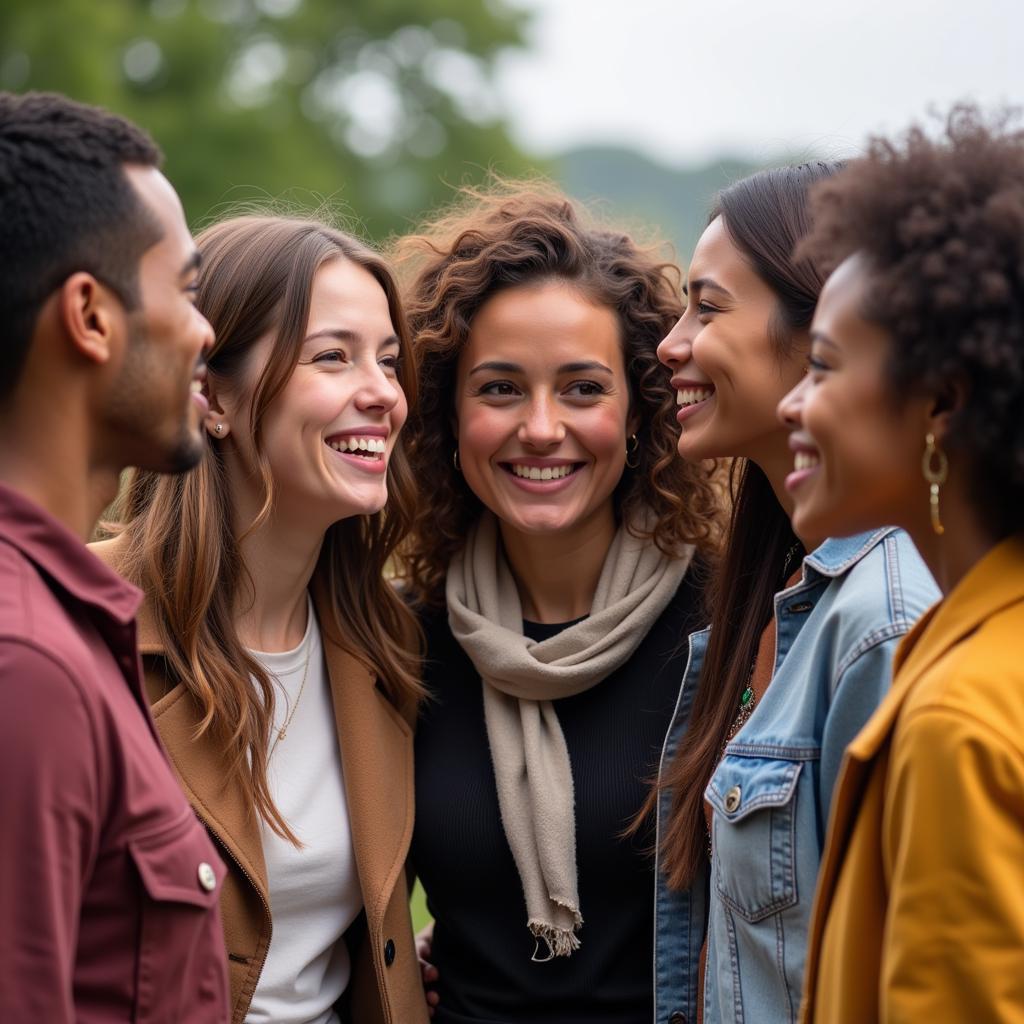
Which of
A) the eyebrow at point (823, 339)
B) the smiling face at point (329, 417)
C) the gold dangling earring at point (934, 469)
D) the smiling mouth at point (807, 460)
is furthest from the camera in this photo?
the smiling face at point (329, 417)

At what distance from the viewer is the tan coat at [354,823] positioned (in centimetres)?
318

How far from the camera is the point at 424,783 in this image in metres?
3.66

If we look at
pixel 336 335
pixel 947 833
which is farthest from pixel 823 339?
pixel 336 335

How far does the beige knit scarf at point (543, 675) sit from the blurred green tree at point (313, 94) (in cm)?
1601

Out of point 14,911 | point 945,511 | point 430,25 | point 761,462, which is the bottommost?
point 14,911

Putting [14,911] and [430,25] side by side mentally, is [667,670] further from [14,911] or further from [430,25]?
[430,25]

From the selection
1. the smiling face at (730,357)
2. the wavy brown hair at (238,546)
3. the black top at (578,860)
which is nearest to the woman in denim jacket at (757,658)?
the smiling face at (730,357)

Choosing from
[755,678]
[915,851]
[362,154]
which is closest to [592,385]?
[755,678]

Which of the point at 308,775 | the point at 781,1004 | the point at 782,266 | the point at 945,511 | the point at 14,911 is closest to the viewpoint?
the point at 14,911

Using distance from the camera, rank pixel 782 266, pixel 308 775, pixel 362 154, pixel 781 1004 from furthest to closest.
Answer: pixel 362 154 → pixel 308 775 → pixel 782 266 → pixel 781 1004

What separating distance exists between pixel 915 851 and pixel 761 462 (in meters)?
1.48

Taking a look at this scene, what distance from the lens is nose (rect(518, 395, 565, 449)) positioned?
3.67 m

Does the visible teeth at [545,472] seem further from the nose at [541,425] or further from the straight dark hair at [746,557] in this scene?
the straight dark hair at [746,557]

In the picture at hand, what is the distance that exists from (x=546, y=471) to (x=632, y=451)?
357 millimetres
